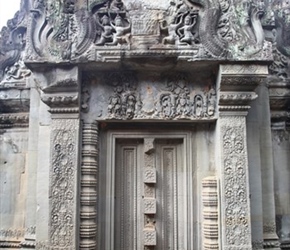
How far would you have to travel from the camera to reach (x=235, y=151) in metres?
4.76

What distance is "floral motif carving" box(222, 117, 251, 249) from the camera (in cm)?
463

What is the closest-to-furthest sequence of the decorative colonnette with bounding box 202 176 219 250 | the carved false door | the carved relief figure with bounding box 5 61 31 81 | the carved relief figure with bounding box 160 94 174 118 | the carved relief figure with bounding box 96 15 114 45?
the carved relief figure with bounding box 96 15 114 45 → the decorative colonnette with bounding box 202 176 219 250 → the carved relief figure with bounding box 160 94 174 118 → the carved false door → the carved relief figure with bounding box 5 61 31 81

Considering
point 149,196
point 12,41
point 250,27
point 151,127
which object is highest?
point 12,41

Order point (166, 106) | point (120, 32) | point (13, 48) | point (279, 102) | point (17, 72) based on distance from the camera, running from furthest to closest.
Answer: point (13, 48), point (17, 72), point (279, 102), point (166, 106), point (120, 32)

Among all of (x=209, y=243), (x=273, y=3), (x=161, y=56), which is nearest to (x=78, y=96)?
(x=161, y=56)

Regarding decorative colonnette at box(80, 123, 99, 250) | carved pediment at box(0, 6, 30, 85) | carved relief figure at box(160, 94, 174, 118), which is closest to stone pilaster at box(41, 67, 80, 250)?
decorative colonnette at box(80, 123, 99, 250)

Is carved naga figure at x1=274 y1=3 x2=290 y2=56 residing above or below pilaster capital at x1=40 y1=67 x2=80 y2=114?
above

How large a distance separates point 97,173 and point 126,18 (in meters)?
2.15

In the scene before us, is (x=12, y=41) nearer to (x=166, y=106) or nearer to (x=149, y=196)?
(x=166, y=106)

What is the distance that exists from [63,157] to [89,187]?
540 mm

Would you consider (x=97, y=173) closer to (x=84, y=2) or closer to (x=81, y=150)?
(x=81, y=150)

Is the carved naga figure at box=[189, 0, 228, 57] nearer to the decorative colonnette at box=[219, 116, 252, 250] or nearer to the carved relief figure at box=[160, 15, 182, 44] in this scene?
the carved relief figure at box=[160, 15, 182, 44]

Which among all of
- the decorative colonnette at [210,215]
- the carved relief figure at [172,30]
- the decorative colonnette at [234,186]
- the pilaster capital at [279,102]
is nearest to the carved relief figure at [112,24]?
the carved relief figure at [172,30]

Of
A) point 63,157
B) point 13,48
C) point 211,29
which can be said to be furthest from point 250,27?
point 13,48
